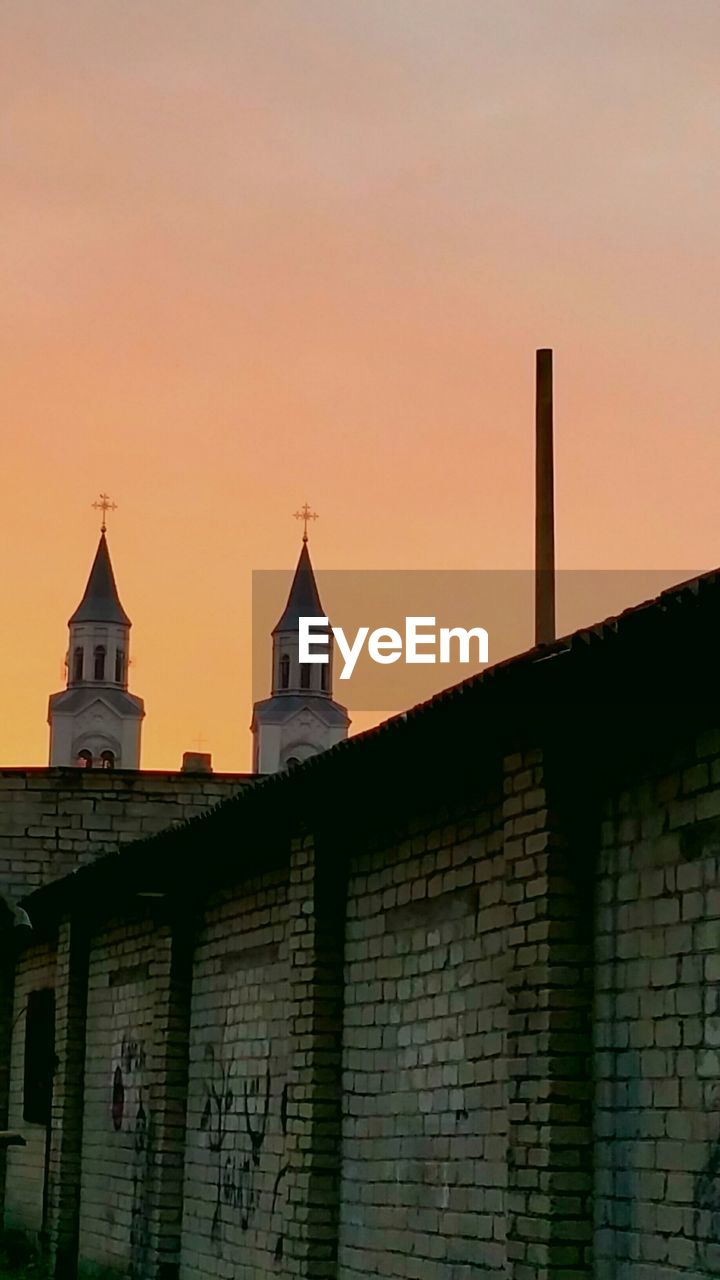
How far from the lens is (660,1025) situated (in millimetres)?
8680

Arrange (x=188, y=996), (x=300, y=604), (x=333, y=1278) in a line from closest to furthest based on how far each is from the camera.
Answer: (x=333, y=1278) → (x=188, y=996) → (x=300, y=604)

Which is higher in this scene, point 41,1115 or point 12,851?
point 12,851

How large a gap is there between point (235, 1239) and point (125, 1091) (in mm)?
4420

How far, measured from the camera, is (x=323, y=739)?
99.9m

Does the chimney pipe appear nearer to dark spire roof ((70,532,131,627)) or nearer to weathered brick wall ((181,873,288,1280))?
weathered brick wall ((181,873,288,1280))

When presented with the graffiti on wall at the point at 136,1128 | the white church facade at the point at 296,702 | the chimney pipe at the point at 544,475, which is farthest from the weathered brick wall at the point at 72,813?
the white church facade at the point at 296,702

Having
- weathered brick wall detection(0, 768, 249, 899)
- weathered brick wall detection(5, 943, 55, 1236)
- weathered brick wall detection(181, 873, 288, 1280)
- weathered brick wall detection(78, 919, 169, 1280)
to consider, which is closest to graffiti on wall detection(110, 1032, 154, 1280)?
weathered brick wall detection(78, 919, 169, 1280)

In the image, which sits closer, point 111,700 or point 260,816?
point 260,816

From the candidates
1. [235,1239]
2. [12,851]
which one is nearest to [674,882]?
[235,1239]

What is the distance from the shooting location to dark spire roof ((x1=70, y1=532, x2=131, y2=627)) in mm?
101125

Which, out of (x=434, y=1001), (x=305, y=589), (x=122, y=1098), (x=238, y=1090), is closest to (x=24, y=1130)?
(x=122, y=1098)

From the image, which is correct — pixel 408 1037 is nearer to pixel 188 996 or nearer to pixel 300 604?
pixel 188 996

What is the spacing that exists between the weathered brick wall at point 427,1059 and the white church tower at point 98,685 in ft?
288

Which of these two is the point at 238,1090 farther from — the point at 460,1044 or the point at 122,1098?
the point at 460,1044
